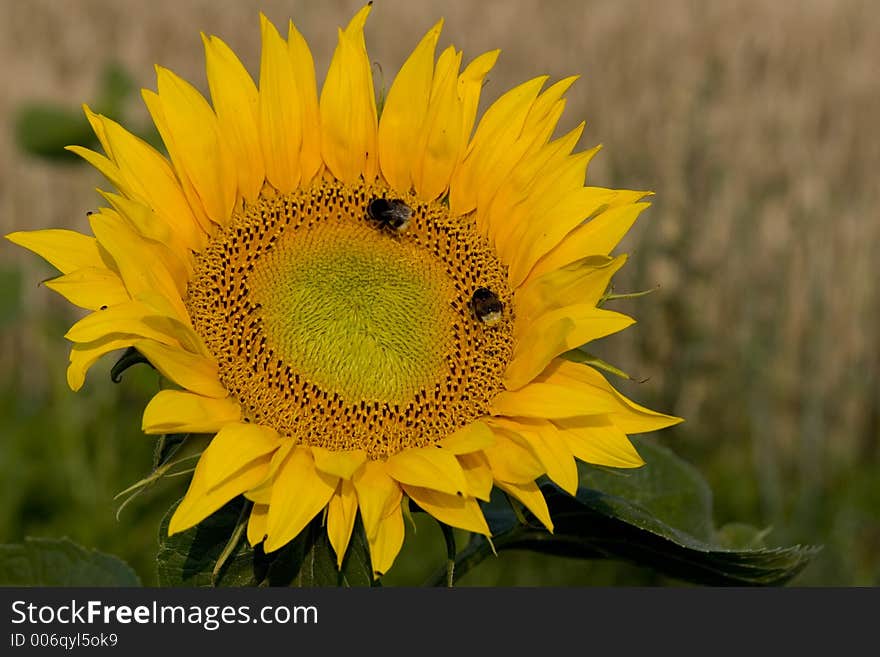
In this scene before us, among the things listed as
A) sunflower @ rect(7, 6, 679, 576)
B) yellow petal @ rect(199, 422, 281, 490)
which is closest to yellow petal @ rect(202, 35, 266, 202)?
sunflower @ rect(7, 6, 679, 576)


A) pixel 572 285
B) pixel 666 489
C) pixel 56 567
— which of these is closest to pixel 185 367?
pixel 572 285

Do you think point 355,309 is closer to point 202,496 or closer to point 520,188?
point 520,188

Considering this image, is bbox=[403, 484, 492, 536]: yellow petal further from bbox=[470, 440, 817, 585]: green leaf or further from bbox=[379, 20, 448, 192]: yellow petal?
bbox=[379, 20, 448, 192]: yellow petal

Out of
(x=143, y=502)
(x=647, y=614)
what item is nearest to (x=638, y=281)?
(x=143, y=502)

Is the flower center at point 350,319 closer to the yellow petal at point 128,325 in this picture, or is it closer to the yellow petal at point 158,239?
the yellow petal at point 158,239

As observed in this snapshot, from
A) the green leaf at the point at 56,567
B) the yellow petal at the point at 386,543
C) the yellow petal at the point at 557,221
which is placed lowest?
the green leaf at the point at 56,567

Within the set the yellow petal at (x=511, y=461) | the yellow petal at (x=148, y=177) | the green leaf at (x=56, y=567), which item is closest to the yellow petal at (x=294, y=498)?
the yellow petal at (x=511, y=461)
